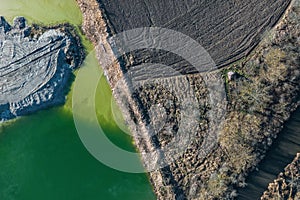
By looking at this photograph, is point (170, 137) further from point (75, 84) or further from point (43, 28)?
point (43, 28)

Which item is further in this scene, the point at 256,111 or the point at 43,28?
the point at 43,28

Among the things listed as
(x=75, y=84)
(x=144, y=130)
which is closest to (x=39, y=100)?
(x=75, y=84)

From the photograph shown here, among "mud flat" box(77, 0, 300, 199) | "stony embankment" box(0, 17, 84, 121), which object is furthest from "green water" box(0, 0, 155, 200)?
"mud flat" box(77, 0, 300, 199)

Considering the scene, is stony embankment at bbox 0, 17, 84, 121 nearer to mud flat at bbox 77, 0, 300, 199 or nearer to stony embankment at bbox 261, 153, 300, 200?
mud flat at bbox 77, 0, 300, 199

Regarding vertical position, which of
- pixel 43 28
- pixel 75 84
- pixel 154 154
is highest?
pixel 43 28

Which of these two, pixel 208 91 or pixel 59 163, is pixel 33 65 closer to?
pixel 59 163

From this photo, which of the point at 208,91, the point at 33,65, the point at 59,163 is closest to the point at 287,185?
the point at 208,91
